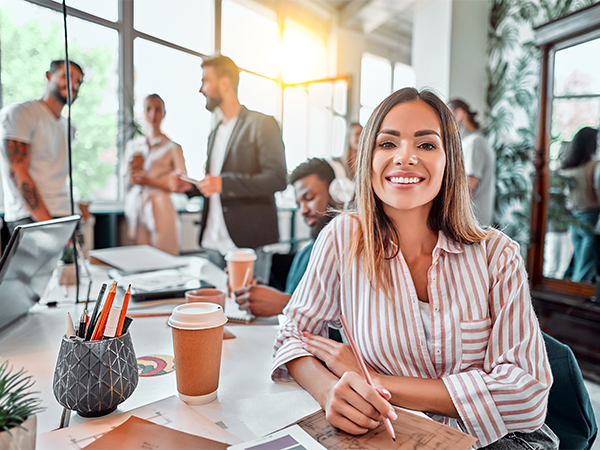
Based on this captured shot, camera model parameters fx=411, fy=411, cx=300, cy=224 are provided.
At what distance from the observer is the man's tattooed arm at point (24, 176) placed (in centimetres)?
211

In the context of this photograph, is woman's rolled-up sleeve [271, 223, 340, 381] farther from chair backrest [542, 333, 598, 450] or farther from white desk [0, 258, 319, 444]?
chair backrest [542, 333, 598, 450]

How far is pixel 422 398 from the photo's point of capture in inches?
29.5

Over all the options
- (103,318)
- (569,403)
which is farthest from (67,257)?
(569,403)

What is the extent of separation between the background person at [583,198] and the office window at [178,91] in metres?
3.13

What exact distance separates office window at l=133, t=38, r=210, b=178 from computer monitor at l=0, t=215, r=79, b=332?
2.98 m

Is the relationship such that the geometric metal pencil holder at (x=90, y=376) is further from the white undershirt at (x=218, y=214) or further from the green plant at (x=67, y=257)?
the white undershirt at (x=218, y=214)

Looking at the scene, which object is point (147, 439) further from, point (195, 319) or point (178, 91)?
point (178, 91)

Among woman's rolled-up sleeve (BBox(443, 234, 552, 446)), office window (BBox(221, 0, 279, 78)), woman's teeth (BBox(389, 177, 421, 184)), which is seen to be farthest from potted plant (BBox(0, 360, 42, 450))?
office window (BBox(221, 0, 279, 78))

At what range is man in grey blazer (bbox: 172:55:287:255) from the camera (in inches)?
97.8

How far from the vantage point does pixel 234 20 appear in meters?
4.70

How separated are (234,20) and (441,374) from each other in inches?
188

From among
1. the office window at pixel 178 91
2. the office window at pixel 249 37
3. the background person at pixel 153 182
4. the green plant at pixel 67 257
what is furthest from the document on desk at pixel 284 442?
the office window at pixel 249 37

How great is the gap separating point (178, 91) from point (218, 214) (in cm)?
210

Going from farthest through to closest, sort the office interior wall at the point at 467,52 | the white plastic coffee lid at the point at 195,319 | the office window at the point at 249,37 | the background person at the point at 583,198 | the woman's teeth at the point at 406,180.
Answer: the office window at the point at 249,37
the office interior wall at the point at 467,52
the background person at the point at 583,198
the woman's teeth at the point at 406,180
the white plastic coffee lid at the point at 195,319
